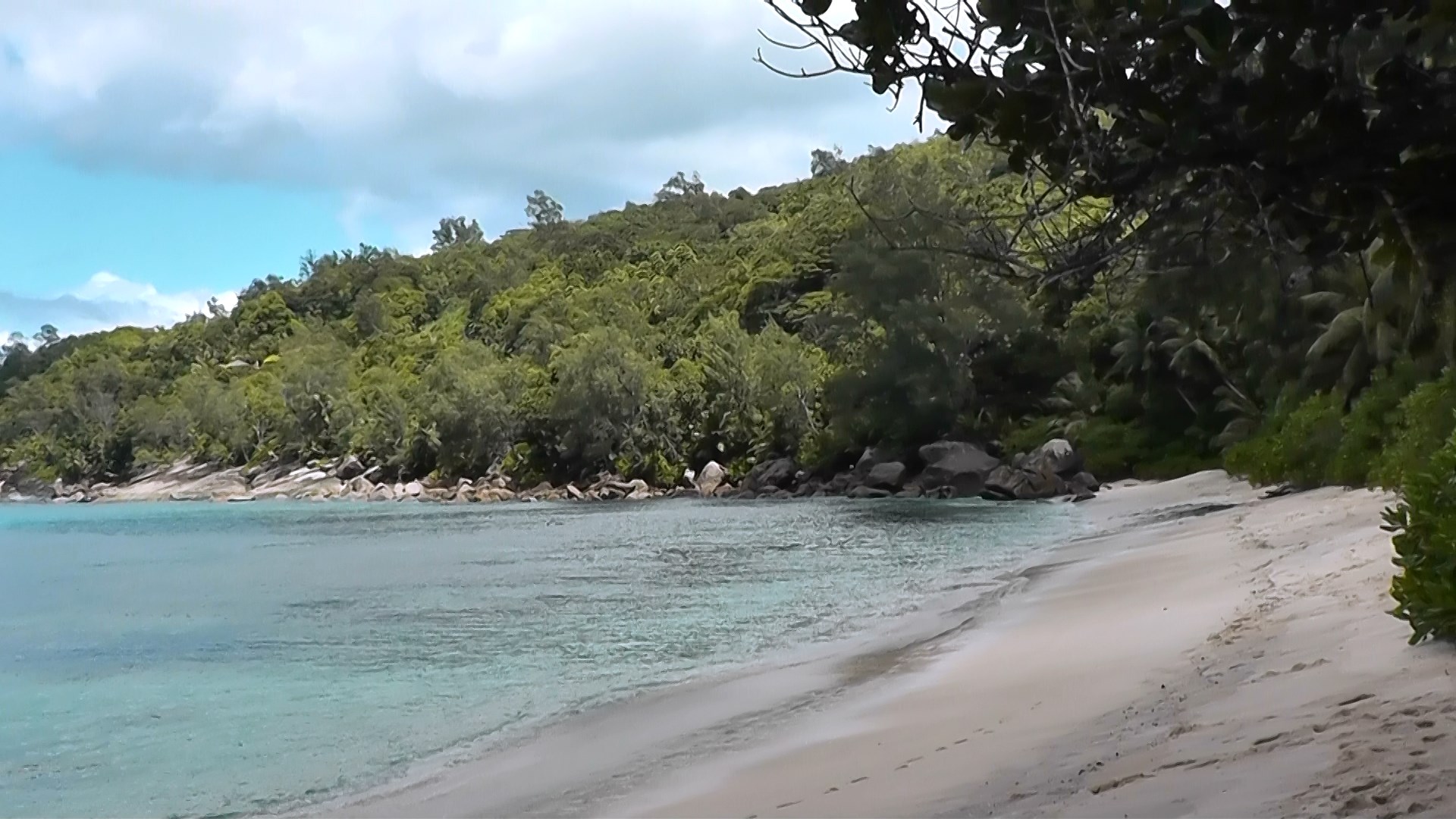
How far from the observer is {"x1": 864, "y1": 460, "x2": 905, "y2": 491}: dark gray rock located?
4397 centimetres

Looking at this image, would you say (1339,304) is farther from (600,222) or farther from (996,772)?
(600,222)

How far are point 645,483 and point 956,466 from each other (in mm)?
20328

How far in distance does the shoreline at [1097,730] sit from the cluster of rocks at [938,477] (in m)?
25.8

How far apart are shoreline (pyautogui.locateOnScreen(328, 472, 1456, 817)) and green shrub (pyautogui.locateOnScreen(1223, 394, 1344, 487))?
11005mm

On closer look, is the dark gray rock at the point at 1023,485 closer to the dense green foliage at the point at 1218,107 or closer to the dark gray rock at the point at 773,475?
the dark gray rock at the point at 773,475

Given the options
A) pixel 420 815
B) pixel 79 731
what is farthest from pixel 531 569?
pixel 420 815

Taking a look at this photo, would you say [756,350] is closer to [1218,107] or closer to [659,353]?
[659,353]

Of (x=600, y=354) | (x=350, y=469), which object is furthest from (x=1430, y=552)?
(x=350, y=469)

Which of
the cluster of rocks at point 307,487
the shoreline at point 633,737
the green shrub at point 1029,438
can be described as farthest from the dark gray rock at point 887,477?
the shoreline at point 633,737

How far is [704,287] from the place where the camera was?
79.1 m

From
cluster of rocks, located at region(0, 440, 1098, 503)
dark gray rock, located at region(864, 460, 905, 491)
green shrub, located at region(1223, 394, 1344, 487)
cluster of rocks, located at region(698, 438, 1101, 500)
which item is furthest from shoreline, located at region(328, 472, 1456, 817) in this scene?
dark gray rock, located at region(864, 460, 905, 491)

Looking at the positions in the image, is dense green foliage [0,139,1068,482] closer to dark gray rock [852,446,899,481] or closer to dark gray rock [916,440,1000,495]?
dark gray rock [852,446,899,481]

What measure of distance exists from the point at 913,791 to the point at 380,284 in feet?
392

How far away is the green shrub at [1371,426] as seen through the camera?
731 inches
